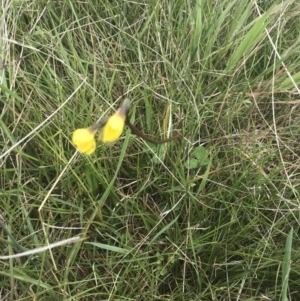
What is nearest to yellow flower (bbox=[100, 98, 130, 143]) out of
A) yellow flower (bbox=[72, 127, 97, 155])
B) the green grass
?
yellow flower (bbox=[72, 127, 97, 155])

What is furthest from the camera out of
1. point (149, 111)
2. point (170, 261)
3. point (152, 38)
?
point (152, 38)

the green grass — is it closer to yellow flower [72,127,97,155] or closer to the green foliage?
the green foliage

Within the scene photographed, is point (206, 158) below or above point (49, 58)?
below

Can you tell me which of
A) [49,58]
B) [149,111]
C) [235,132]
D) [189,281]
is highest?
[49,58]

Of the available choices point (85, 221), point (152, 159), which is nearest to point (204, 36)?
point (152, 159)

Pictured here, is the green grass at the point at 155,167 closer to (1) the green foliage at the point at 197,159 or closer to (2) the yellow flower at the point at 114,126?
(1) the green foliage at the point at 197,159

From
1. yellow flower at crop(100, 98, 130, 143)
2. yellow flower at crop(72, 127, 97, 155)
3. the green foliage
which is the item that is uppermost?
yellow flower at crop(100, 98, 130, 143)

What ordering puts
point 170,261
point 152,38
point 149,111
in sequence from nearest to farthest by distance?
1. point 170,261
2. point 149,111
3. point 152,38

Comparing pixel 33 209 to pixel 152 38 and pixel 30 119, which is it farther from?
pixel 152 38
